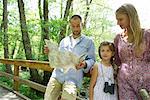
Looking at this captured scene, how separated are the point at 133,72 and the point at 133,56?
0.13m

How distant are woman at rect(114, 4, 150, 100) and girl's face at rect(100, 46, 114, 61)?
0.28m

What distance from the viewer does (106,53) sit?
3074mm

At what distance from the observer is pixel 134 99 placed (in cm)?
270

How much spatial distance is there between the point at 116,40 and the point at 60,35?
9.22 metres

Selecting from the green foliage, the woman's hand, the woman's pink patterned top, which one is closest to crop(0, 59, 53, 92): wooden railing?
the woman's hand

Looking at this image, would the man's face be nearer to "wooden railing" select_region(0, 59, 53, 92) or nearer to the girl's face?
the girl's face

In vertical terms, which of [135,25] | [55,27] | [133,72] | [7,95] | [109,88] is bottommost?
[7,95]

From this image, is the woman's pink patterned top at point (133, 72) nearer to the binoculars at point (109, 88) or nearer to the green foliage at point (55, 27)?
the binoculars at point (109, 88)

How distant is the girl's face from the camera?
3.05 meters

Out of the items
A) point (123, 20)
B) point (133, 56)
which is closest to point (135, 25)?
point (123, 20)

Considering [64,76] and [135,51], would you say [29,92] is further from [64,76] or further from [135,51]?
[135,51]

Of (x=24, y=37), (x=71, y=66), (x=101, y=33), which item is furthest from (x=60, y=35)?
(x=71, y=66)

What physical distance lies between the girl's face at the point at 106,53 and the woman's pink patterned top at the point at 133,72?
254 mm

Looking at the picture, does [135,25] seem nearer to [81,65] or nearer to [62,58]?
[81,65]
